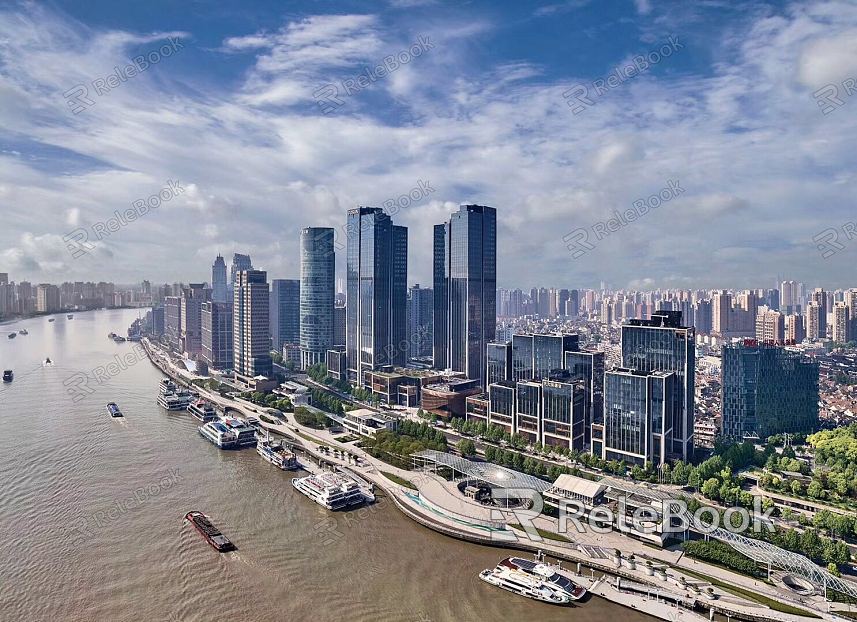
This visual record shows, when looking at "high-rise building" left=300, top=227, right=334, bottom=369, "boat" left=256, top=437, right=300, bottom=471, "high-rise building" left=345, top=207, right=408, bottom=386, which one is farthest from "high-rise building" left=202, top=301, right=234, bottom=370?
"boat" left=256, top=437, right=300, bottom=471

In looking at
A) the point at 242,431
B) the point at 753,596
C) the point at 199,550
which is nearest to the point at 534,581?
the point at 753,596

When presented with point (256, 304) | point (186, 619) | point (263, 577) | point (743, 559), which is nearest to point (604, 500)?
point (743, 559)

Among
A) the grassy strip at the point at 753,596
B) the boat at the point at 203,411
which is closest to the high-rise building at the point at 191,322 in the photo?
the boat at the point at 203,411

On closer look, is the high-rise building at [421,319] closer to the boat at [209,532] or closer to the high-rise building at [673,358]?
the high-rise building at [673,358]

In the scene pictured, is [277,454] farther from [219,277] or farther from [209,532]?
[219,277]

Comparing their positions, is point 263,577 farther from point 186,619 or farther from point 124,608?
point 124,608
